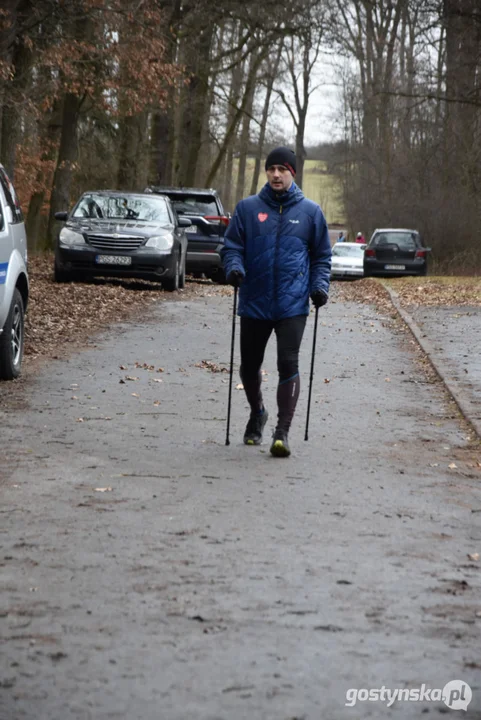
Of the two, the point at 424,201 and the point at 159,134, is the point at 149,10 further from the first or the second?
the point at 424,201

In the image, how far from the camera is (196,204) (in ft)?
89.4

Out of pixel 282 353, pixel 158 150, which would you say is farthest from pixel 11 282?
pixel 158 150

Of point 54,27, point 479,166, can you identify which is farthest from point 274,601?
point 479,166

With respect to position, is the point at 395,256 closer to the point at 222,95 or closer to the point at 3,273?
the point at 222,95

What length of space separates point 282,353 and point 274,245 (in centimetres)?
72

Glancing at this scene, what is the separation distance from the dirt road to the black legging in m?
0.36

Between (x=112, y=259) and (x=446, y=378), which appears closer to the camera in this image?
(x=446, y=378)

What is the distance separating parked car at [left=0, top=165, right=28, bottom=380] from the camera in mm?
10375

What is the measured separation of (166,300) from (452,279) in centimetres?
1275

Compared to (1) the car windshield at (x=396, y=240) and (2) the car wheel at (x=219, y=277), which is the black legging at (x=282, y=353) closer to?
(2) the car wheel at (x=219, y=277)

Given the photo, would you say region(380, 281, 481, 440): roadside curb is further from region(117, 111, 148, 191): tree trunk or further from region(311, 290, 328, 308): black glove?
region(117, 111, 148, 191): tree trunk

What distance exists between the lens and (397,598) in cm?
485

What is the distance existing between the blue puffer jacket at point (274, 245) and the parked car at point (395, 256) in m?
29.1

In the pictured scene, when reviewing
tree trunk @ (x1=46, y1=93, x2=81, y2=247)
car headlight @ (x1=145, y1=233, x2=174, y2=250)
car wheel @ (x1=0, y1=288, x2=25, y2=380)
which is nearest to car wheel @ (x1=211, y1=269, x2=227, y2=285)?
tree trunk @ (x1=46, y1=93, x2=81, y2=247)
